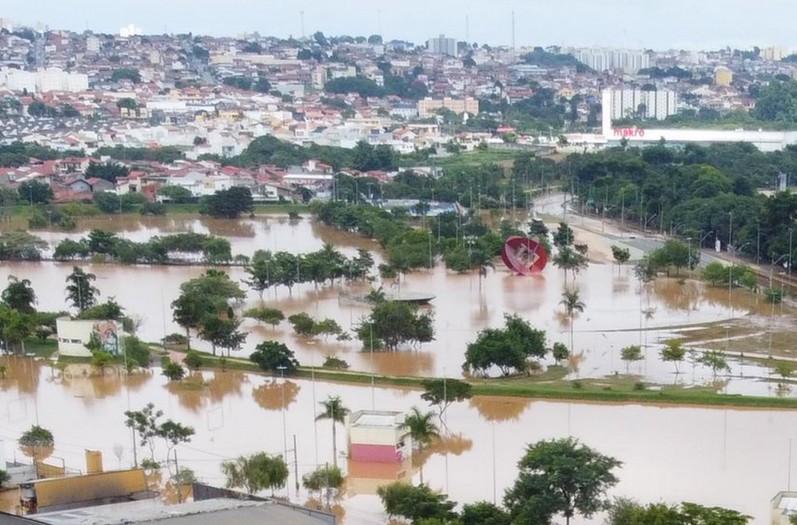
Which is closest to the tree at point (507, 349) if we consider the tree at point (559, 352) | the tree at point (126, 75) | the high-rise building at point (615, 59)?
the tree at point (559, 352)

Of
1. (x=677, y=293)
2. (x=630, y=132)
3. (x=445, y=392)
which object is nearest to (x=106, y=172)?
(x=630, y=132)

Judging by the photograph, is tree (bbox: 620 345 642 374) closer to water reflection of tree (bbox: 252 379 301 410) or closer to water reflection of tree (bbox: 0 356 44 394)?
water reflection of tree (bbox: 252 379 301 410)

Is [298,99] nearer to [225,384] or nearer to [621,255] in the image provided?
[621,255]

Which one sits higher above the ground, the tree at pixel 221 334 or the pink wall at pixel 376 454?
the tree at pixel 221 334

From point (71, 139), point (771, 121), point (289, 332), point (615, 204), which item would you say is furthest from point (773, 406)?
point (771, 121)

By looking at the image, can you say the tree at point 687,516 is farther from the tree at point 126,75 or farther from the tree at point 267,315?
the tree at point 126,75

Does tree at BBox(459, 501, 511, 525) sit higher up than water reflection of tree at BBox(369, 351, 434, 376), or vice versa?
tree at BBox(459, 501, 511, 525)

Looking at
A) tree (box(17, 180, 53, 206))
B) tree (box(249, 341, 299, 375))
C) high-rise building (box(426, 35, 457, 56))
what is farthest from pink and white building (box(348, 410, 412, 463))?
high-rise building (box(426, 35, 457, 56))
